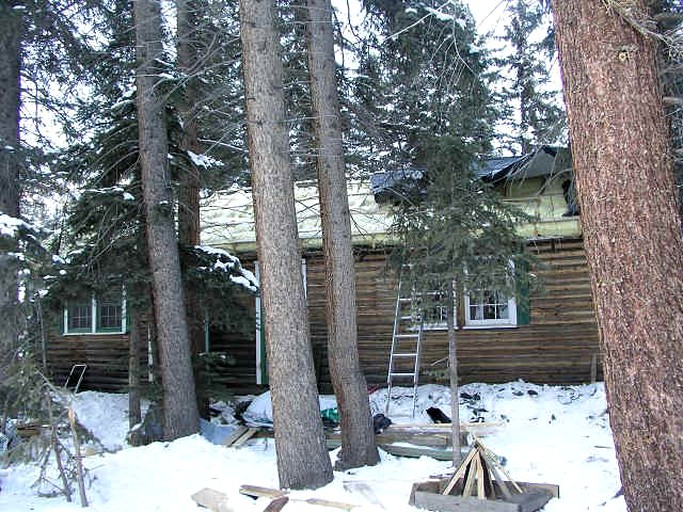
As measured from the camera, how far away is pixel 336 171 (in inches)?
323

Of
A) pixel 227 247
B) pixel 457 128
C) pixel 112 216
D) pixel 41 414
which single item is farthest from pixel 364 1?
pixel 41 414

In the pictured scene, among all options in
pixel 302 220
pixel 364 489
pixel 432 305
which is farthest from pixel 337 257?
pixel 302 220

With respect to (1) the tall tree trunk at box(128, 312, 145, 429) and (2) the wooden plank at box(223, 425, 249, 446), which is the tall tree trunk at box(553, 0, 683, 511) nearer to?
(2) the wooden plank at box(223, 425, 249, 446)

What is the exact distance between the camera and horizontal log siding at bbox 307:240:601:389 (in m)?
11.8

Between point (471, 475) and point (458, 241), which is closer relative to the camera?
point (471, 475)

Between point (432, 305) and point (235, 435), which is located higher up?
point (432, 305)

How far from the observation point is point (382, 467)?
309 inches

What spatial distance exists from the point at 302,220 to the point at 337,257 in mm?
3481

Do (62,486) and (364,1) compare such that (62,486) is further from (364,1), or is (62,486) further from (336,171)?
(364,1)

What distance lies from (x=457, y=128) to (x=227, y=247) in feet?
20.4

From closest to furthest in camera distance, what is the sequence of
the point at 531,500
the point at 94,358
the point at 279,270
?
the point at 531,500
the point at 279,270
the point at 94,358

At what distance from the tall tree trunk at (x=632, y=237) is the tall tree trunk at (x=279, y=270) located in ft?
10.8

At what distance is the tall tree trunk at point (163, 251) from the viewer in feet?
29.5

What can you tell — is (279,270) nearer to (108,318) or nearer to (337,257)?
(337,257)
